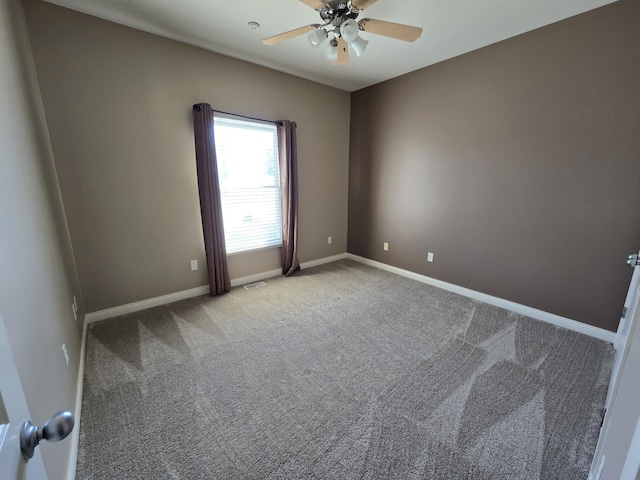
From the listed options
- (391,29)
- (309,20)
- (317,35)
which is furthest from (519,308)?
(309,20)

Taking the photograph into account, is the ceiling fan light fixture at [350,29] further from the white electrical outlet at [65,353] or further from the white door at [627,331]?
the white electrical outlet at [65,353]

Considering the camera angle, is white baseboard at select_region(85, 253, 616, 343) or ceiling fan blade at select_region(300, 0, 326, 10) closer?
ceiling fan blade at select_region(300, 0, 326, 10)

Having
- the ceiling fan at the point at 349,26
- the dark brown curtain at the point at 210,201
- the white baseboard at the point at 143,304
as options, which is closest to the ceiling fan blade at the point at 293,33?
the ceiling fan at the point at 349,26

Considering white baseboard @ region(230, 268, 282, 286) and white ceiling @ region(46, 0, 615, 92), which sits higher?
white ceiling @ region(46, 0, 615, 92)

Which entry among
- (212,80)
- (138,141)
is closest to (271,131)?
(212,80)

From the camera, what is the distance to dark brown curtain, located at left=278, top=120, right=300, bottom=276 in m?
3.44

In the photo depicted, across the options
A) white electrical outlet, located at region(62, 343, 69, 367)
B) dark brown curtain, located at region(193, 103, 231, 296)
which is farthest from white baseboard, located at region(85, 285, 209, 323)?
white electrical outlet, located at region(62, 343, 69, 367)

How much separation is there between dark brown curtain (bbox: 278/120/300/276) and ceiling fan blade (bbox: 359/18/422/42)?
1.68 meters

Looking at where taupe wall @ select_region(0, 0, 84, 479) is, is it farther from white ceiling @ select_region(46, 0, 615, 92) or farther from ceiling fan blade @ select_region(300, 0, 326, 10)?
ceiling fan blade @ select_region(300, 0, 326, 10)

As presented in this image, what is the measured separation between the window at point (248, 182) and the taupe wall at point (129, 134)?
0.22 m

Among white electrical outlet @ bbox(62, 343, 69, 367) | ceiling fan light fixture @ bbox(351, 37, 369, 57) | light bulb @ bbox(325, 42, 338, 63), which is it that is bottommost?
white electrical outlet @ bbox(62, 343, 69, 367)

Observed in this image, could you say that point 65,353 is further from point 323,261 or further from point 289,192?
point 323,261

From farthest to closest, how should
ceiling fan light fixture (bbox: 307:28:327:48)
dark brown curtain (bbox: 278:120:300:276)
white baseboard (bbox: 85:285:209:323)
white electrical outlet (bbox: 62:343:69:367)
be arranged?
dark brown curtain (bbox: 278:120:300:276) < white baseboard (bbox: 85:285:209:323) < ceiling fan light fixture (bbox: 307:28:327:48) < white electrical outlet (bbox: 62:343:69:367)

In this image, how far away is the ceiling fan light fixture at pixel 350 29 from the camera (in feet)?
5.85
